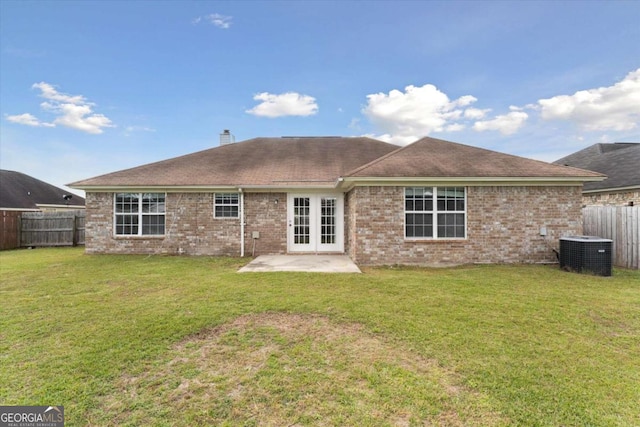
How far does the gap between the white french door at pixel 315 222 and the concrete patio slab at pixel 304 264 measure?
2.64 feet

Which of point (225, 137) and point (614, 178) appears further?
point (225, 137)

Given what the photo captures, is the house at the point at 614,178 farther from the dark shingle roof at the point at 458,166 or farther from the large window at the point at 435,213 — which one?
the large window at the point at 435,213

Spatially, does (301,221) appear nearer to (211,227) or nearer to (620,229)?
(211,227)

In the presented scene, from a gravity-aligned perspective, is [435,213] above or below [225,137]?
below

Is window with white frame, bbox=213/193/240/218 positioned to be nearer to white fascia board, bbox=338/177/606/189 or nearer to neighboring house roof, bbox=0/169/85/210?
white fascia board, bbox=338/177/606/189

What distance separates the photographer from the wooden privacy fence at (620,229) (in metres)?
8.79

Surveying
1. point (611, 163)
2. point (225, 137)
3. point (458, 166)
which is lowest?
point (458, 166)

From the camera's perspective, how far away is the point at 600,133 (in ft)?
68.2

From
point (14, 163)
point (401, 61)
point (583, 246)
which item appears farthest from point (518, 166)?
point (14, 163)

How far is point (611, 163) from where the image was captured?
53.0 ft

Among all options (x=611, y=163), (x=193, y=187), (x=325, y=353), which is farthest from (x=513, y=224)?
(x=611, y=163)

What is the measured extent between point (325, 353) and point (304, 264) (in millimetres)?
5791

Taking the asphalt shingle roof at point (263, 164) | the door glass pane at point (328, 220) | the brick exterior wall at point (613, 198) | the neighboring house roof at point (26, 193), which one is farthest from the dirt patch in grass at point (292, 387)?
the neighboring house roof at point (26, 193)

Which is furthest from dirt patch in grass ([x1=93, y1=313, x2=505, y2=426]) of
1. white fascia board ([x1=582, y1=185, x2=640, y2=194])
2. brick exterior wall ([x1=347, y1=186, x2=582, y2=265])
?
white fascia board ([x1=582, y1=185, x2=640, y2=194])
